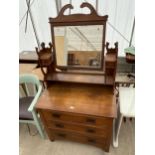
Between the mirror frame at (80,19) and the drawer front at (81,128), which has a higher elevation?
the mirror frame at (80,19)

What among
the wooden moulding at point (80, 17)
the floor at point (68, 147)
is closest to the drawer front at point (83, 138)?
the floor at point (68, 147)

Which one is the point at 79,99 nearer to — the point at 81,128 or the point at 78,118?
the point at 78,118

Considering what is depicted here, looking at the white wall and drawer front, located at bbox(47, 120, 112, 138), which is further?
the white wall

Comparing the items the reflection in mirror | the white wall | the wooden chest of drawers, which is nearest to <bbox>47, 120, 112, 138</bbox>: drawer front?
the wooden chest of drawers

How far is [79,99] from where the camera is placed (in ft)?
4.02

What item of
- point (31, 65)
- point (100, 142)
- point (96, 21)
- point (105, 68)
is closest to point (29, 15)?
point (31, 65)

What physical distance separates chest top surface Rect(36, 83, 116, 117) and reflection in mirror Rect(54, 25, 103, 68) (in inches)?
8.3

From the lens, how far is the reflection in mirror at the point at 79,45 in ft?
3.80

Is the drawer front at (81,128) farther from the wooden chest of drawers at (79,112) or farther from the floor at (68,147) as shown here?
the floor at (68,147)

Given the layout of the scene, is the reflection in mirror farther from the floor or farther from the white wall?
the floor

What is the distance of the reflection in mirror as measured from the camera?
1.16 m

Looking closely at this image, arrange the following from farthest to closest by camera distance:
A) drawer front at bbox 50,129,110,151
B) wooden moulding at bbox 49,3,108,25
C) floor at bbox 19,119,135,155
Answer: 1. floor at bbox 19,119,135,155
2. drawer front at bbox 50,129,110,151
3. wooden moulding at bbox 49,3,108,25

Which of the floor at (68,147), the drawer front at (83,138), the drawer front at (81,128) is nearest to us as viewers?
the drawer front at (81,128)

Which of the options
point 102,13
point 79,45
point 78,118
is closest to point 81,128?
point 78,118
